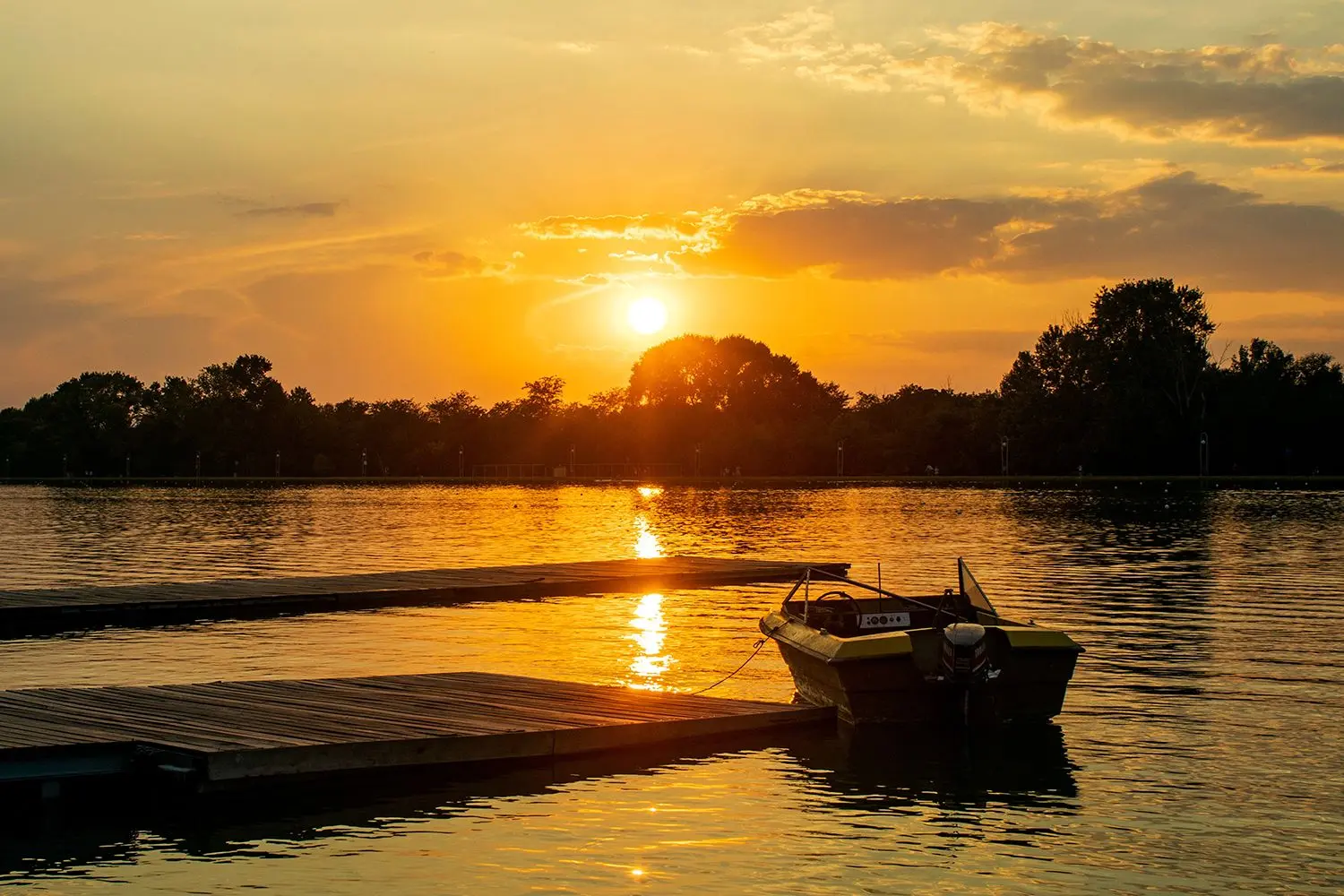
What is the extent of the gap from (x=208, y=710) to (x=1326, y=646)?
2101 centimetres

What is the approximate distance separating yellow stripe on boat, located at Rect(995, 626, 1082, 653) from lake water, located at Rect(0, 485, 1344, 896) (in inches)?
49.3

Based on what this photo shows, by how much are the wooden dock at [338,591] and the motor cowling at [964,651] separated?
16691 millimetres

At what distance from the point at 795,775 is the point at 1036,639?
14.2 ft

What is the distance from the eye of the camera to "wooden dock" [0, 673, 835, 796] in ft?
51.1

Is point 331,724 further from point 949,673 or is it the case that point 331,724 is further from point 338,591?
point 338,591

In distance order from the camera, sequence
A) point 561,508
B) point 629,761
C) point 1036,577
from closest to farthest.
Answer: point 629,761 < point 1036,577 < point 561,508

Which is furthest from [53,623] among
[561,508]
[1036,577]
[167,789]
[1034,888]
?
[561,508]

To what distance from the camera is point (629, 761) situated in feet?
58.7

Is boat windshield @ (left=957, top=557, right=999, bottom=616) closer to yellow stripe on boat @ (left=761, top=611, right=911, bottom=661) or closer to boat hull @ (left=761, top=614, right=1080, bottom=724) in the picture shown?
boat hull @ (left=761, top=614, right=1080, bottom=724)

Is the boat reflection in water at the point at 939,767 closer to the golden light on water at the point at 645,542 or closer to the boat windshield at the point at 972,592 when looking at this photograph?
the boat windshield at the point at 972,592

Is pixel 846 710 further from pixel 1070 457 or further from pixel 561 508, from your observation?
pixel 1070 457

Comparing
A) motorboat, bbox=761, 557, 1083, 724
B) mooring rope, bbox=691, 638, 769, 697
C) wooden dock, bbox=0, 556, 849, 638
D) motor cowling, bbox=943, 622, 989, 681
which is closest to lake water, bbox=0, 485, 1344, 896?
mooring rope, bbox=691, 638, 769, 697

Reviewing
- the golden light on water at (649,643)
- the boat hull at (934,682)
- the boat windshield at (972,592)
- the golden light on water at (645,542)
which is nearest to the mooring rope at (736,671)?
the golden light on water at (649,643)

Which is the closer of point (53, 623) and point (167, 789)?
point (167, 789)
